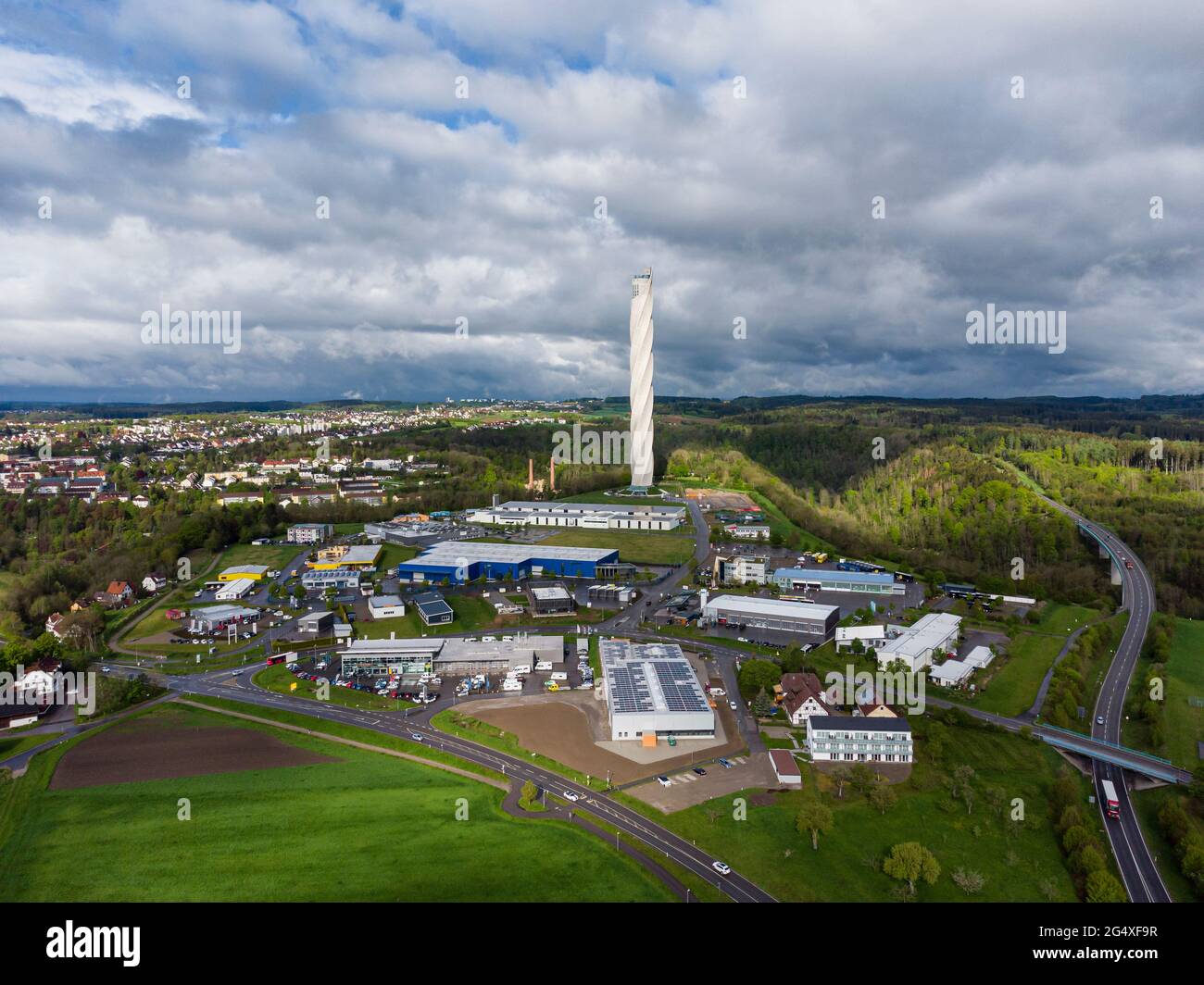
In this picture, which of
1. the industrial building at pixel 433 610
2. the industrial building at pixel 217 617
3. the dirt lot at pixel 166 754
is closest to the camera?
the dirt lot at pixel 166 754

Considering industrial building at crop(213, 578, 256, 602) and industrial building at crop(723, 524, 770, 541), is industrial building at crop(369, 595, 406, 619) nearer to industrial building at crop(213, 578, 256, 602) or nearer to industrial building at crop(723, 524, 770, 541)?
industrial building at crop(213, 578, 256, 602)

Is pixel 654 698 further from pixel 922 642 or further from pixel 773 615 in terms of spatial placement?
pixel 922 642

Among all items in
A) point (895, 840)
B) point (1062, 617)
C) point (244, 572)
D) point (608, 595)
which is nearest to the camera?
point (895, 840)

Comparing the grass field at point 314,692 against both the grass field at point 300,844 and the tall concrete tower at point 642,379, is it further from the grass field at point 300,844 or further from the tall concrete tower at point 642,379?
the tall concrete tower at point 642,379

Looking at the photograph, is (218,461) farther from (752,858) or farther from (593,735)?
(752,858)

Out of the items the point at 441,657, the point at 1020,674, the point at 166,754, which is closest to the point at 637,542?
the point at 441,657

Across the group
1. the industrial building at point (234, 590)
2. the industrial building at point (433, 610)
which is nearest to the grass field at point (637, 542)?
the industrial building at point (433, 610)
